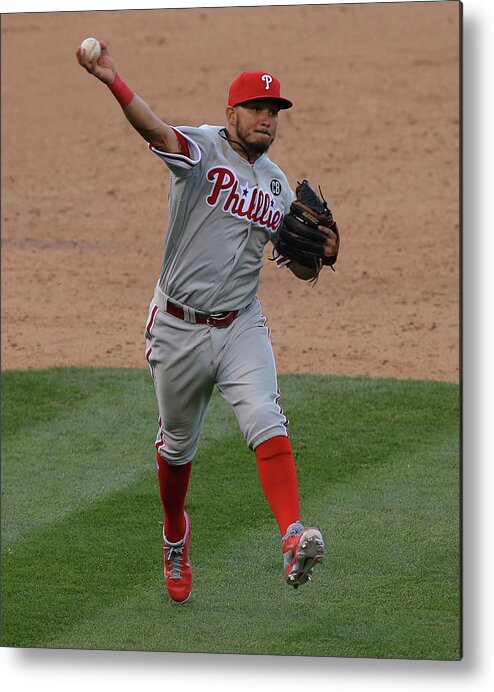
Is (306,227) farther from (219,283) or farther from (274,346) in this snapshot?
(274,346)

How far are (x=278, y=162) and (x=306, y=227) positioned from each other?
4856 mm

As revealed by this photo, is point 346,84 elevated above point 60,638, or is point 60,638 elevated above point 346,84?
point 346,84

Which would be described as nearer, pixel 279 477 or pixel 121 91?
pixel 121 91

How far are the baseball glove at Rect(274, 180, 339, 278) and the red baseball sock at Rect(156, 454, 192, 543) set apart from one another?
2.89ft

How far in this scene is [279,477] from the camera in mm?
3949

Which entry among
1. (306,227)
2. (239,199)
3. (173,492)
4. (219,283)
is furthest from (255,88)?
(173,492)

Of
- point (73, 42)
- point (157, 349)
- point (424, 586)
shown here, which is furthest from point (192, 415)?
point (73, 42)

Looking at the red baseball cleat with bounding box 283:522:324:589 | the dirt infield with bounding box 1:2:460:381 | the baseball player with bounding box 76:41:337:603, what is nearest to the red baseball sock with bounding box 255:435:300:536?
the baseball player with bounding box 76:41:337:603

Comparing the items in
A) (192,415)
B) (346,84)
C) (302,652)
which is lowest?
(302,652)

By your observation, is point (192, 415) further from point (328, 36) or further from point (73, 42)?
point (73, 42)

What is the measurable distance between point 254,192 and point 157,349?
601mm

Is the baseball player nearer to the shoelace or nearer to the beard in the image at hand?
the beard

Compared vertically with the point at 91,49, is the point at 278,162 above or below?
below

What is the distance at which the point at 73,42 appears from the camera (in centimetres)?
946
